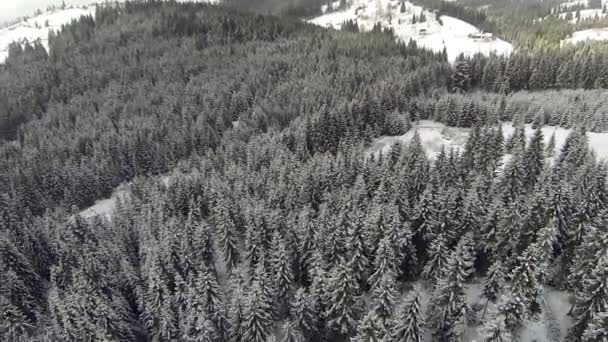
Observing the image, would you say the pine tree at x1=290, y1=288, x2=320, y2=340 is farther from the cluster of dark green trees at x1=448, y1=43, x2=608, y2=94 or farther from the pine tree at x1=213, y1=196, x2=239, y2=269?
the cluster of dark green trees at x1=448, y1=43, x2=608, y2=94

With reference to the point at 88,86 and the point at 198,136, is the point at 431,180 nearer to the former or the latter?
the point at 198,136

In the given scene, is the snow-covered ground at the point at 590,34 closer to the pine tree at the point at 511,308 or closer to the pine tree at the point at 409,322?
the pine tree at the point at 511,308

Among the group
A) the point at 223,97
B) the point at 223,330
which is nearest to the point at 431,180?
the point at 223,330

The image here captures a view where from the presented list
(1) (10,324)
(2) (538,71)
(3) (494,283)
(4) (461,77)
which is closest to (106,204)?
(1) (10,324)

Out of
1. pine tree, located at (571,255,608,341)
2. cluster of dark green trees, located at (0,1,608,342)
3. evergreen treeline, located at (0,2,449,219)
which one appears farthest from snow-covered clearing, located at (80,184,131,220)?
pine tree, located at (571,255,608,341)

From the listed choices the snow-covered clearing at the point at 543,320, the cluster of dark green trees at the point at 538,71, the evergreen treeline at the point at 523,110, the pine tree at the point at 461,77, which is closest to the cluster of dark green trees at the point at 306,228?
the evergreen treeline at the point at 523,110
